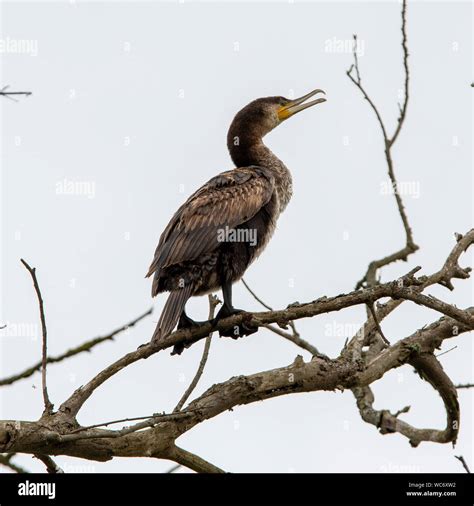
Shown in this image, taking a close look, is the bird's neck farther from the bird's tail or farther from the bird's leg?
the bird's tail

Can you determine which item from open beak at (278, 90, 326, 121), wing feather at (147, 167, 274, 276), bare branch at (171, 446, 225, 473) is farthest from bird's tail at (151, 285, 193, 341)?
open beak at (278, 90, 326, 121)

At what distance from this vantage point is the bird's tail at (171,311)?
572 centimetres

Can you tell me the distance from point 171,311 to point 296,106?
3347 mm

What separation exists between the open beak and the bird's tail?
278cm

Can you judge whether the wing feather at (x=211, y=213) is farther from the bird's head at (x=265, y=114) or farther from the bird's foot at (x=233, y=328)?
the bird's head at (x=265, y=114)

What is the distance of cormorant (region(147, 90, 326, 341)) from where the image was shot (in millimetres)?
6328

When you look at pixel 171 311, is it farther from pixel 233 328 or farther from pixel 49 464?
pixel 49 464

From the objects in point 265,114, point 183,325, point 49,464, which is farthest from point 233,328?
point 265,114

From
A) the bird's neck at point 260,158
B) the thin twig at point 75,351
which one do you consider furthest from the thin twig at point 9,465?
the bird's neck at point 260,158

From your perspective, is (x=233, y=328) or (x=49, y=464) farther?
(x=233, y=328)

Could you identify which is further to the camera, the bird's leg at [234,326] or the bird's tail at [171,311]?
the bird's leg at [234,326]

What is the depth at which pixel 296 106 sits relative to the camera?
8641 mm

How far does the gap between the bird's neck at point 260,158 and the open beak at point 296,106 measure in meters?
0.51

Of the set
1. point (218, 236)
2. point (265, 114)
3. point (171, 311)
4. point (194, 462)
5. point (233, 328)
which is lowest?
point (194, 462)
